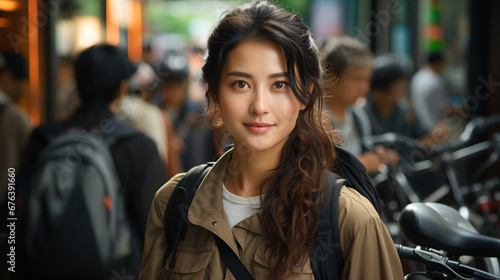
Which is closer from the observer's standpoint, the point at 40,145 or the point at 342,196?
the point at 342,196

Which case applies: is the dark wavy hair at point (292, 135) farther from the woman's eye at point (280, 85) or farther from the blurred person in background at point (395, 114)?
the blurred person in background at point (395, 114)

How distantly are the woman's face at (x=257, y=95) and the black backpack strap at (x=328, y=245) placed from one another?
0.85 feet

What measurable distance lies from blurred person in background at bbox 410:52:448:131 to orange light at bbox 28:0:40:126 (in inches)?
195

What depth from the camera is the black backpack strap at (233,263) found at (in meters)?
1.67

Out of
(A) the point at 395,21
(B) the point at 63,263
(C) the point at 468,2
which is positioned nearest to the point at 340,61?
(B) the point at 63,263

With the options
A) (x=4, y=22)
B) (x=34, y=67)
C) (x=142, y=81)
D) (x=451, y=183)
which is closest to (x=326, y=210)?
(x=451, y=183)

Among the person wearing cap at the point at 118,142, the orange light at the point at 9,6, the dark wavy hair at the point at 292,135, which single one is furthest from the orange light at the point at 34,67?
the dark wavy hair at the point at 292,135

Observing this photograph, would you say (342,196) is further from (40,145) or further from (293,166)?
(40,145)

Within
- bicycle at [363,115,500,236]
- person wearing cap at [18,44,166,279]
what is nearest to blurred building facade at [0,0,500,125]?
person wearing cap at [18,44,166,279]

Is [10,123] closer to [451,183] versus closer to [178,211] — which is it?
[178,211]

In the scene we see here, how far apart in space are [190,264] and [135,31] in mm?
14424

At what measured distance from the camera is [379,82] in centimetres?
539

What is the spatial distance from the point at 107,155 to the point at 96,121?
0.86 ft

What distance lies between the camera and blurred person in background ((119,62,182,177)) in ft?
17.0
